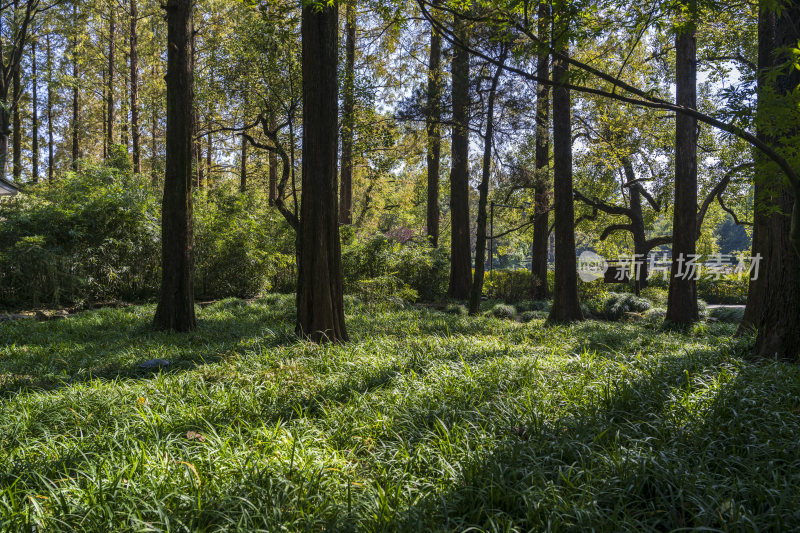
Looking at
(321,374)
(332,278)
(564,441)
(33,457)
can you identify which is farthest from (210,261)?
(564,441)

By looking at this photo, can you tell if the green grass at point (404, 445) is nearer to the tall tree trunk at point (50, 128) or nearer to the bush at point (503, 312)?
the bush at point (503, 312)

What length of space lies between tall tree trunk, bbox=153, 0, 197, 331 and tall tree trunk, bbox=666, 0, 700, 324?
9.28 meters

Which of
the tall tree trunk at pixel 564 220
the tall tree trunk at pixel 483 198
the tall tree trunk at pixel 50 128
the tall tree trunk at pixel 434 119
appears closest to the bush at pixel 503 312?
the tall tree trunk at pixel 483 198

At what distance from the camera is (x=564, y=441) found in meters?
2.19

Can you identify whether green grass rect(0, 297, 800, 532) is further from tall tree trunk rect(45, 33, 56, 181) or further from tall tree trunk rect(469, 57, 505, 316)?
tall tree trunk rect(45, 33, 56, 181)

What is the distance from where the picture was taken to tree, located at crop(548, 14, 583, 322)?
893 cm

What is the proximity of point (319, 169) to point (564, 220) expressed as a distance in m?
6.19

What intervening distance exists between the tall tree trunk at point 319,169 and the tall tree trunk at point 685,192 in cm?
772

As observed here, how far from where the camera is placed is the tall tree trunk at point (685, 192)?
8.73 m

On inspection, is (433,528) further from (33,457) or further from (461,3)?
(461,3)

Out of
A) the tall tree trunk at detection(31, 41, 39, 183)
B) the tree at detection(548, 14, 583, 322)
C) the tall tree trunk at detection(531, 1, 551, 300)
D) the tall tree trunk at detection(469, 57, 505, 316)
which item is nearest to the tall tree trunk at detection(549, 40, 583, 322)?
the tree at detection(548, 14, 583, 322)

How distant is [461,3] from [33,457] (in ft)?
16.3

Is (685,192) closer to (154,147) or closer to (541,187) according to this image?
(541,187)

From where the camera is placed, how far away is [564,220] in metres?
9.12
